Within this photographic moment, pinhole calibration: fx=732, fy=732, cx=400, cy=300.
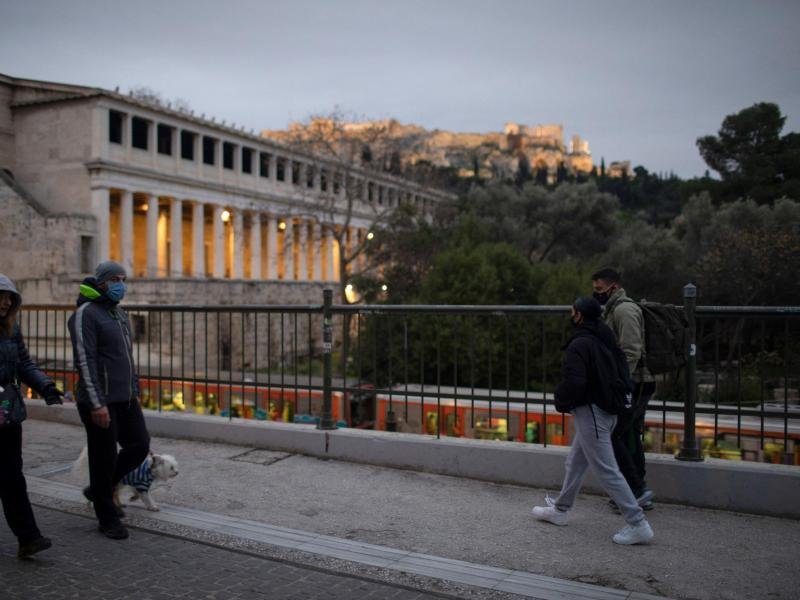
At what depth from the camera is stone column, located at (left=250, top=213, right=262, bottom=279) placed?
63.1 metres

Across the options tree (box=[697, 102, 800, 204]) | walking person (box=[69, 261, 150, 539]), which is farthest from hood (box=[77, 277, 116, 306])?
tree (box=[697, 102, 800, 204])

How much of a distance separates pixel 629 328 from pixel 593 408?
2.61 feet

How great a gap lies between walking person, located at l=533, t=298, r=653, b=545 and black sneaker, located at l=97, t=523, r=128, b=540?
3.28m

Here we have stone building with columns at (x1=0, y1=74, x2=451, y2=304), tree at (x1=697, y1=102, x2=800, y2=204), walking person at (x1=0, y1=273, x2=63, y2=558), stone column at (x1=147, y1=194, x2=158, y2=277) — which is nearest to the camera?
walking person at (x1=0, y1=273, x2=63, y2=558)

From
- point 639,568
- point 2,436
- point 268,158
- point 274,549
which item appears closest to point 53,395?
point 2,436

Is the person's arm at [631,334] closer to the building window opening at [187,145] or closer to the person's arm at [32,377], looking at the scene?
the person's arm at [32,377]

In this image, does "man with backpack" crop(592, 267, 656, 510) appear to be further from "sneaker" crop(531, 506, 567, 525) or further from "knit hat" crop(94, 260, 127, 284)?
"knit hat" crop(94, 260, 127, 284)

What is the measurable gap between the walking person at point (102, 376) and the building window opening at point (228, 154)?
57.9 m

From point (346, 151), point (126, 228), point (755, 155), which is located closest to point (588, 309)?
point (346, 151)

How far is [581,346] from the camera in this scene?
17.1ft

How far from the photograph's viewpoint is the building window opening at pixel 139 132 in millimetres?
51031

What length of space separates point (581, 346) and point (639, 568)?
4.93 ft

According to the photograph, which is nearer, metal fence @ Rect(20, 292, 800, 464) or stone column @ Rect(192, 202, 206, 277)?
metal fence @ Rect(20, 292, 800, 464)

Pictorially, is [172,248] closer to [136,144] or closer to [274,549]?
[136,144]
